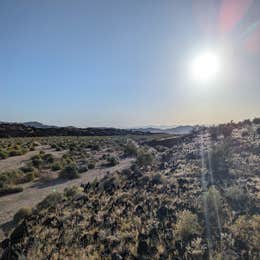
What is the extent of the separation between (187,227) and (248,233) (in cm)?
170

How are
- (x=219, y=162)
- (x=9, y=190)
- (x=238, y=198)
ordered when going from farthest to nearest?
(x=219, y=162)
(x=9, y=190)
(x=238, y=198)

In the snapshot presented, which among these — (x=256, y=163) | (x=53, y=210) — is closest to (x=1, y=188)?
(x=53, y=210)

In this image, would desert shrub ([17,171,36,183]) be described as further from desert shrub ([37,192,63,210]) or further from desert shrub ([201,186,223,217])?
→ desert shrub ([201,186,223,217])

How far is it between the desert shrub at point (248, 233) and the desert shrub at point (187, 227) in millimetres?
1080

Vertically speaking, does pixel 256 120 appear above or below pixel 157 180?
above

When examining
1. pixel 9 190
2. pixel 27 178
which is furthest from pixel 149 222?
pixel 27 178

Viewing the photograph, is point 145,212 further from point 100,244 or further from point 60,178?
point 60,178

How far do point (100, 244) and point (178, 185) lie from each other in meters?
6.25

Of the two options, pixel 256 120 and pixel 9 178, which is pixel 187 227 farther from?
pixel 256 120

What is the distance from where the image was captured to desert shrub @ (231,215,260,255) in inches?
262

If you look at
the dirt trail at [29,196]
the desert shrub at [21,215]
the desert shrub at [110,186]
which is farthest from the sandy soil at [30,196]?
the desert shrub at [110,186]

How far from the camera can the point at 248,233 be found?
23.9 ft

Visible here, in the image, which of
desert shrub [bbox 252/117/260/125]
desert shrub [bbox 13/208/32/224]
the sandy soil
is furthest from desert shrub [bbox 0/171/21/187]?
desert shrub [bbox 252/117/260/125]

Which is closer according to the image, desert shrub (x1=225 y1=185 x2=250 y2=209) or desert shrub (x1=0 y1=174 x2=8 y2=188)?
desert shrub (x1=225 y1=185 x2=250 y2=209)
